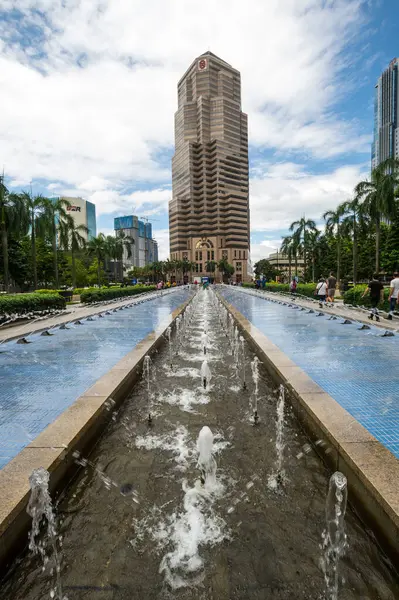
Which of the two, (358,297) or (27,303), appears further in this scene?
(358,297)

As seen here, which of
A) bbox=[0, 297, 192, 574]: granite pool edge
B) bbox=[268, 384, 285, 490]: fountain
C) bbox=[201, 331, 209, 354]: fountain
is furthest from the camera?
bbox=[201, 331, 209, 354]: fountain

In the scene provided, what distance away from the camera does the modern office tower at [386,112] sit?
568 ft

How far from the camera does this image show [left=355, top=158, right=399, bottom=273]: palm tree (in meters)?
27.2

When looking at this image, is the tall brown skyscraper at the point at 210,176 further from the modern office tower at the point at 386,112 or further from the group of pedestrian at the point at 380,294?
the group of pedestrian at the point at 380,294

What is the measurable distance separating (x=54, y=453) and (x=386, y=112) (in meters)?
232

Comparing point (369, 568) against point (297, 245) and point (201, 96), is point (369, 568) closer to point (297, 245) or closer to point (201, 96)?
point (297, 245)

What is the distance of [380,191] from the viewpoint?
91.8 ft

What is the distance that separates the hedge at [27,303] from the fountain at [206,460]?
12096mm

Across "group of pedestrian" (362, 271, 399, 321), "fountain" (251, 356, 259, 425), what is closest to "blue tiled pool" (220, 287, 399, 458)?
"fountain" (251, 356, 259, 425)

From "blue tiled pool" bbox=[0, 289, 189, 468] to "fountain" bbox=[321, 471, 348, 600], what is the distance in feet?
10.5

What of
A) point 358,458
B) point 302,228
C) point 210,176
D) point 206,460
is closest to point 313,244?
point 302,228

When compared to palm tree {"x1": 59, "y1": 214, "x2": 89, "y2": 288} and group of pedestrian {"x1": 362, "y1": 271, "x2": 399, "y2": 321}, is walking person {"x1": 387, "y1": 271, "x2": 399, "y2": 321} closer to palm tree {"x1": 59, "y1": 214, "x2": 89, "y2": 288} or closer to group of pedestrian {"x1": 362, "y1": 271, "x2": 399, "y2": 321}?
group of pedestrian {"x1": 362, "y1": 271, "x2": 399, "y2": 321}

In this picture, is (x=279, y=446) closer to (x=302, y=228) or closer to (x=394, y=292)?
(x=394, y=292)

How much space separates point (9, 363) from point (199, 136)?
154155 mm
